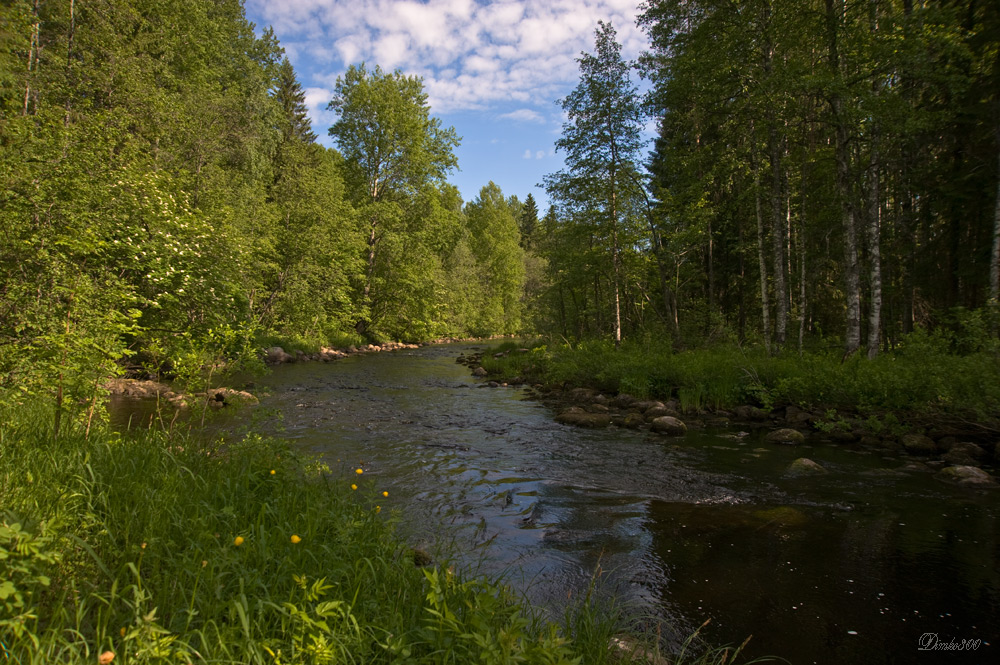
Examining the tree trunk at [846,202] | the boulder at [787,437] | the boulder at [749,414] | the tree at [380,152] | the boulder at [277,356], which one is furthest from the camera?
the tree at [380,152]

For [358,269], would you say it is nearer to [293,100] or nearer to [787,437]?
[293,100]

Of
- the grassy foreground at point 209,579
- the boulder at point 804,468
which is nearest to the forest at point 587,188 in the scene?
the grassy foreground at point 209,579

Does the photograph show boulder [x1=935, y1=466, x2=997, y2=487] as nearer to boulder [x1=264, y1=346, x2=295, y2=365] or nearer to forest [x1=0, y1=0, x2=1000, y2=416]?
forest [x1=0, y1=0, x2=1000, y2=416]

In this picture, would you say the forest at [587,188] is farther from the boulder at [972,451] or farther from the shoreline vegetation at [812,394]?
the boulder at [972,451]

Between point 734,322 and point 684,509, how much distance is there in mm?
20412

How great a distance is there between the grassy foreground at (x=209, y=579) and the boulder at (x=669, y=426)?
715 cm

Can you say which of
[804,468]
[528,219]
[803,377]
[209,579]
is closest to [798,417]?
[803,377]

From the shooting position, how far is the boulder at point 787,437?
30.3 ft

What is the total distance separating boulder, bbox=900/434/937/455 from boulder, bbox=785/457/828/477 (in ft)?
7.52

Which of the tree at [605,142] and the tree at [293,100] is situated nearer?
the tree at [605,142]

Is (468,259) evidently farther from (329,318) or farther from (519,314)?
(329,318)

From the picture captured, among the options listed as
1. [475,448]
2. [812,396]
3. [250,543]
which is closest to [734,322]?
[812,396]

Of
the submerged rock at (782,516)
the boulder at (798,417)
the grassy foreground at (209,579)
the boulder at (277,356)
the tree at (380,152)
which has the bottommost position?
the submerged rock at (782,516)

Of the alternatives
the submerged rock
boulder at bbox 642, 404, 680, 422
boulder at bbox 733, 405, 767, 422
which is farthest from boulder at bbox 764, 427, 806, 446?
the submerged rock
